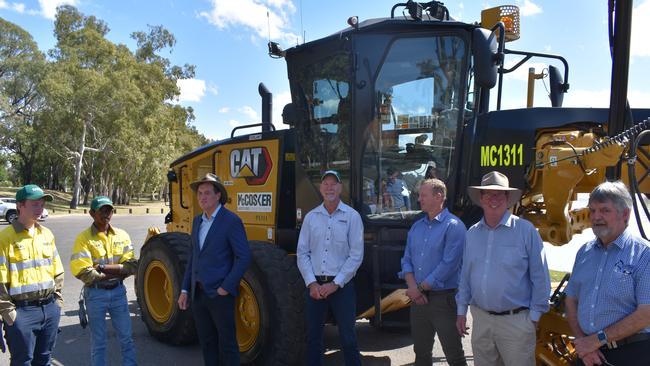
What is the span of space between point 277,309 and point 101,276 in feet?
4.63

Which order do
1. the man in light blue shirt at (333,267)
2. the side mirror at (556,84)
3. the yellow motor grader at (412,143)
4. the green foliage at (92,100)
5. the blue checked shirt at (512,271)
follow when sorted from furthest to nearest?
the green foliage at (92,100) → the side mirror at (556,84) → the man in light blue shirt at (333,267) → the yellow motor grader at (412,143) → the blue checked shirt at (512,271)

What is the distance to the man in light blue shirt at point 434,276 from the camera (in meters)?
3.49

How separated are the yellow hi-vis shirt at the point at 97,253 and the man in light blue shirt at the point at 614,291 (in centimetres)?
326

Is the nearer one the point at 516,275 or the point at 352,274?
the point at 516,275

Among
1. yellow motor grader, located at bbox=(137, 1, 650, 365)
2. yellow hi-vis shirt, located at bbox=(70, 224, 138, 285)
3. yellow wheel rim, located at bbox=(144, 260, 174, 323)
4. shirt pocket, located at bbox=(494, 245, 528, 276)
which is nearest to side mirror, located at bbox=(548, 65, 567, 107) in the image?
yellow motor grader, located at bbox=(137, 1, 650, 365)

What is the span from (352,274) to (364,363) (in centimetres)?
153

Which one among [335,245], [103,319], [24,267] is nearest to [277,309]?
[335,245]

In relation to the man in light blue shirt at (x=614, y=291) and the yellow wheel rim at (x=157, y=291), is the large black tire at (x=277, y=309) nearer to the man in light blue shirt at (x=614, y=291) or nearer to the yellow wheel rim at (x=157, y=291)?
the yellow wheel rim at (x=157, y=291)

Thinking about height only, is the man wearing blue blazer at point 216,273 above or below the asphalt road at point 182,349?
above

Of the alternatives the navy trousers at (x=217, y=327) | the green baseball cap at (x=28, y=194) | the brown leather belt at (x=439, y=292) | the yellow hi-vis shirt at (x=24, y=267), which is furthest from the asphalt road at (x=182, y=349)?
the green baseball cap at (x=28, y=194)

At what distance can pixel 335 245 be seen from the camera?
3.92 metres

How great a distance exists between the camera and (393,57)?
4.35m

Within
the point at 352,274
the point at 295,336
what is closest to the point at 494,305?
the point at 352,274

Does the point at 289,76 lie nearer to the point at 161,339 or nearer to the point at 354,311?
the point at 354,311
